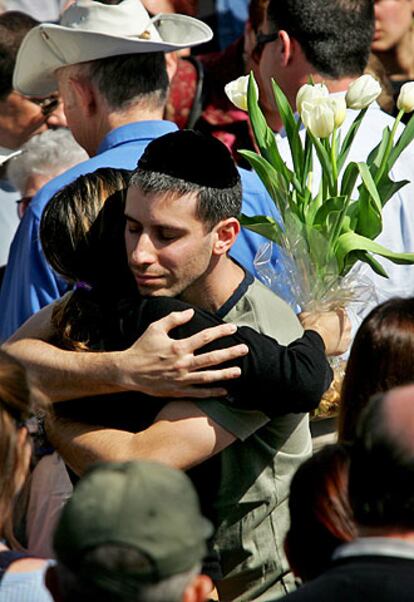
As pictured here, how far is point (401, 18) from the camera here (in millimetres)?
6523

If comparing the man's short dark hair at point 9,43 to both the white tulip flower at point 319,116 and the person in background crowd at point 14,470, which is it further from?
the person in background crowd at point 14,470

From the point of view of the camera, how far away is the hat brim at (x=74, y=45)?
4441 mm

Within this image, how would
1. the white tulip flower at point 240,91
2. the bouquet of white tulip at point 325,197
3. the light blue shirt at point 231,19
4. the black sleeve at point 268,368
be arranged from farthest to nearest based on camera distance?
the light blue shirt at point 231,19 < the white tulip flower at point 240,91 < the bouquet of white tulip at point 325,197 < the black sleeve at point 268,368

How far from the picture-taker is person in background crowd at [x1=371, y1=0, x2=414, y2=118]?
6.52m

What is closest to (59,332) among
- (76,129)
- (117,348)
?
(117,348)

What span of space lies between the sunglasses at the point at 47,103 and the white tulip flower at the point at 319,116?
2.59 metres

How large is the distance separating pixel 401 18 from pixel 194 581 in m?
4.85

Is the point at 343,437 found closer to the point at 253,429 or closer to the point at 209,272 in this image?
the point at 253,429

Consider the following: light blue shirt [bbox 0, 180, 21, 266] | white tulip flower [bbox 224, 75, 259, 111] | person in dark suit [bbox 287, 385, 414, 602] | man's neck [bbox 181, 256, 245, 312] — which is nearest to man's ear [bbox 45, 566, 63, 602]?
person in dark suit [bbox 287, 385, 414, 602]

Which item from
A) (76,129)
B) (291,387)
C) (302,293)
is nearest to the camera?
(291,387)

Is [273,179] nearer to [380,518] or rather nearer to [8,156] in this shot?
[380,518]

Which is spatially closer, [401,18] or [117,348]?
[117,348]

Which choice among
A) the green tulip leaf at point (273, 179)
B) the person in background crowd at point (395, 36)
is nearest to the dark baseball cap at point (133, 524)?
the green tulip leaf at point (273, 179)

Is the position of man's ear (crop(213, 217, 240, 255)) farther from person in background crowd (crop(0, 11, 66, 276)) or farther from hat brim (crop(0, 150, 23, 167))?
person in background crowd (crop(0, 11, 66, 276))
